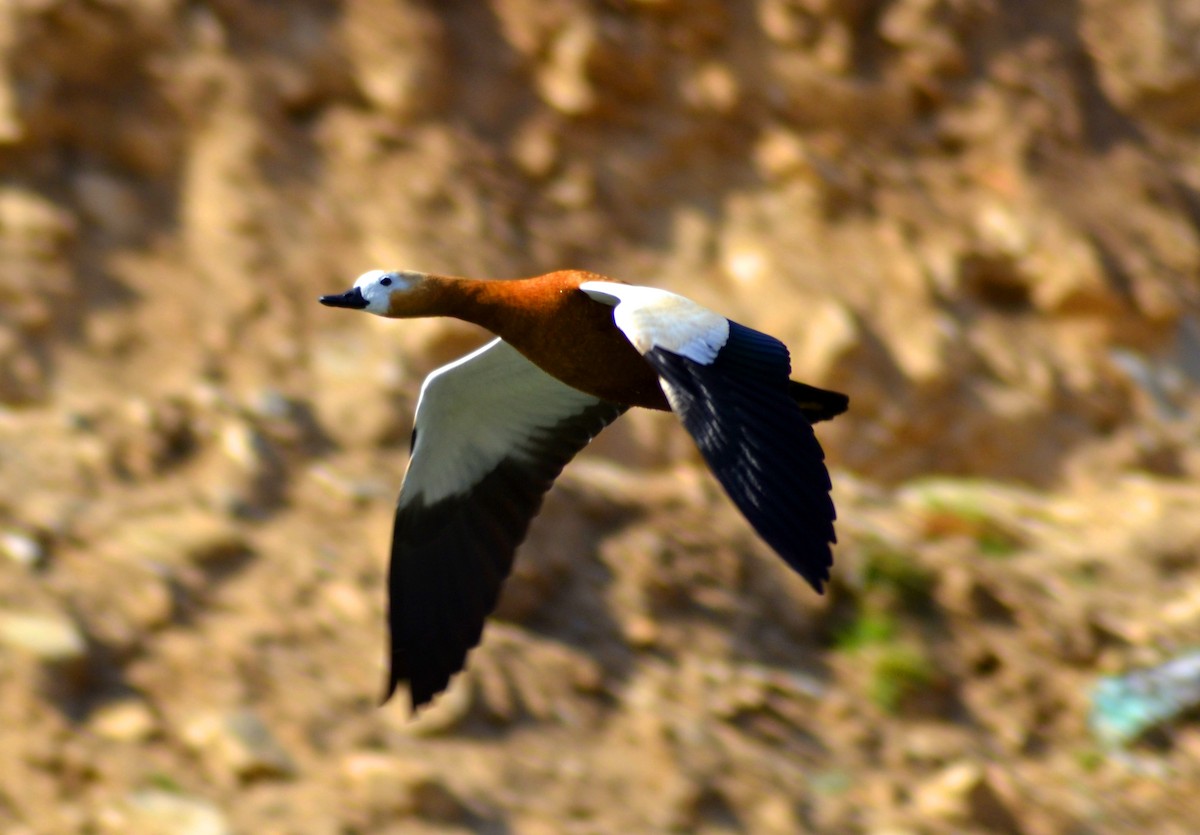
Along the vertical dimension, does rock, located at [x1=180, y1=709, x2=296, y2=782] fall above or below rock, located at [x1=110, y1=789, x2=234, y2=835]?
above

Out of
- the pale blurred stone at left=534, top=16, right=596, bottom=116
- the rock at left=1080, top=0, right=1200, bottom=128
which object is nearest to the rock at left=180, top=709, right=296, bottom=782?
the pale blurred stone at left=534, top=16, right=596, bottom=116

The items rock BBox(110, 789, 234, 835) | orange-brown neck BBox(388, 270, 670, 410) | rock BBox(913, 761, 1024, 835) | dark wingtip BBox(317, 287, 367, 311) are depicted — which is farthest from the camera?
rock BBox(913, 761, 1024, 835)

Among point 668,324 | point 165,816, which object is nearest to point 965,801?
point 165,816

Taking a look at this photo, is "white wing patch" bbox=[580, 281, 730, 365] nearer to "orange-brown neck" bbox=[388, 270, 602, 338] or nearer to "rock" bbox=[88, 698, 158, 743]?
"orange-brown neck" bbox=[388, 270, 602, 338]

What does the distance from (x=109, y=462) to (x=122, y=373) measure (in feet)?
1.76

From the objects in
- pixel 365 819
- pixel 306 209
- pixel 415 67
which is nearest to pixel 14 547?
pixel 365 819

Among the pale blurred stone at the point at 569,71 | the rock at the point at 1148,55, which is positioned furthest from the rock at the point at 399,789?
the rock at the point at 1148,55

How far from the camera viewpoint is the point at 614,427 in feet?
25.9

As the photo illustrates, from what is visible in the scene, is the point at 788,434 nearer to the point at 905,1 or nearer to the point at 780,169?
the point at 780,169

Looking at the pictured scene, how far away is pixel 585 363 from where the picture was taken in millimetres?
4668

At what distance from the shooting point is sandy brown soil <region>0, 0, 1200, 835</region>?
19.7 ft

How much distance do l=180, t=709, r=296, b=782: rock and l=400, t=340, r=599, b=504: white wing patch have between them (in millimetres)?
1061

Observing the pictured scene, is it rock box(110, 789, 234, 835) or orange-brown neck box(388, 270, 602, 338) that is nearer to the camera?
orange-brown neck box(388, 270, 602, 338)

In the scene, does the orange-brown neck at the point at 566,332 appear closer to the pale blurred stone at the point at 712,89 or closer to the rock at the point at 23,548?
the rock at the point at 23,548
